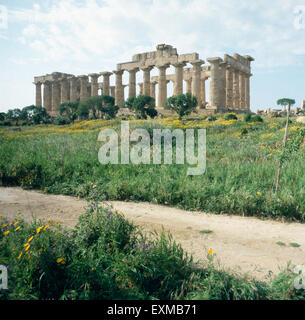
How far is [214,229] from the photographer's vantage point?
5285 mm

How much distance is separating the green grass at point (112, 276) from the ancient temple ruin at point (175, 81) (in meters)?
31.1

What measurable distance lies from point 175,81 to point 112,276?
117 feet

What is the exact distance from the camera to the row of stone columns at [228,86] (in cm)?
3428

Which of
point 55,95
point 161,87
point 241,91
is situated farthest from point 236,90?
point 55,95

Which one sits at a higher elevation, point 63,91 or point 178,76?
point 63,91

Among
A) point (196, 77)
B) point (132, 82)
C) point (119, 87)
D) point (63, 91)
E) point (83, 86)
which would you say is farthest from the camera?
point (63, 91)

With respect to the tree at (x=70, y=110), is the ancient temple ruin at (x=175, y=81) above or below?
above

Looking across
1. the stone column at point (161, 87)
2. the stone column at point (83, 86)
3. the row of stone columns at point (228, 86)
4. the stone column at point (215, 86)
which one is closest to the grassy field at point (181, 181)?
the stone column at point (215, 86)

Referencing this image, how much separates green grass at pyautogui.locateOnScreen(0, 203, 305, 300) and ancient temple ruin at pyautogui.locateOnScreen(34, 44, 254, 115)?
31086 mm

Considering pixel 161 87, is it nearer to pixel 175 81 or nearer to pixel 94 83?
pixel 175 81

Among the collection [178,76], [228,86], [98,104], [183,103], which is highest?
[178,76]

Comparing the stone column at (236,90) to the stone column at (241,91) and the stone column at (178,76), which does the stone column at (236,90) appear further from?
the stone column at (178,76)
